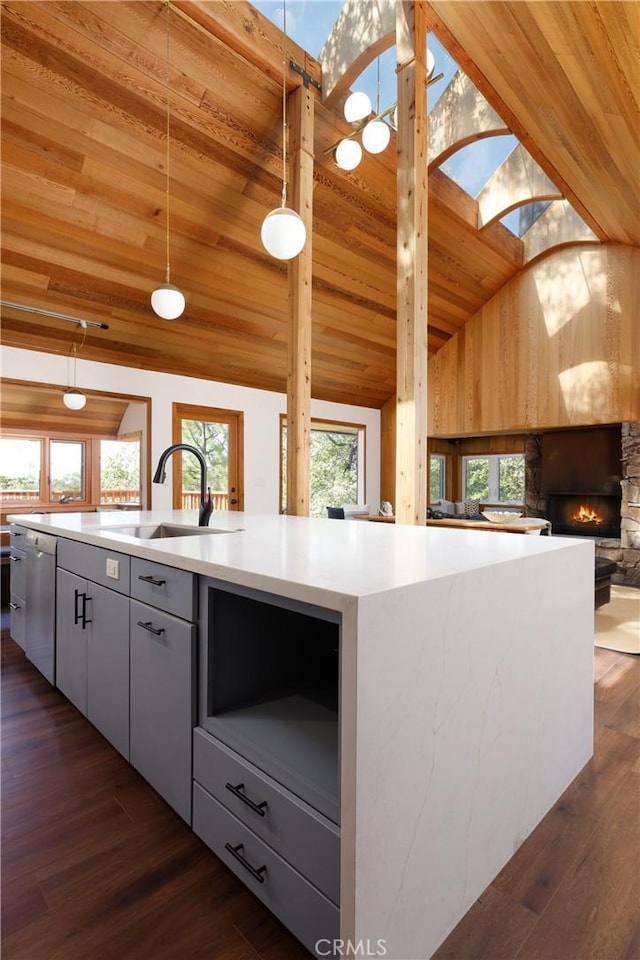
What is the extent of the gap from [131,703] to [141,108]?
12.9 feet

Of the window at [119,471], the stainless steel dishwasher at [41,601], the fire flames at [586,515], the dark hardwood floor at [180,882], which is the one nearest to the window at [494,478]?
the fire flames at [586,515]

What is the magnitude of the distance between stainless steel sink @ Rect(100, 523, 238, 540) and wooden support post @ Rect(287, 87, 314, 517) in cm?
102

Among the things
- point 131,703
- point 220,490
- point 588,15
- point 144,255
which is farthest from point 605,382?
point 131,703

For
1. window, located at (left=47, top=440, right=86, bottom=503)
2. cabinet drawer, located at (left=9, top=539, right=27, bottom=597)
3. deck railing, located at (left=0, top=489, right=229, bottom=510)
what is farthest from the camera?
window, located at (left=47, top=440, right=86, bottom=503)

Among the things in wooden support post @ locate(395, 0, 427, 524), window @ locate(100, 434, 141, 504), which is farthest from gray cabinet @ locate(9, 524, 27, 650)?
window @ locate(100, 434, 141, 504)

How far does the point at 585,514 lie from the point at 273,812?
7.07 meters

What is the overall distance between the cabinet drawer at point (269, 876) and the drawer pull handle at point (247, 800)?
8 cm

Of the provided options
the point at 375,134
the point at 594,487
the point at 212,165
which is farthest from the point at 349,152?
the point at 594,487

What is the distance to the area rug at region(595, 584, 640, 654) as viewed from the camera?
131 inches

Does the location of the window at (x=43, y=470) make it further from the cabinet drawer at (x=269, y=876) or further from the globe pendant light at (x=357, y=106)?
the cabinet drawer at (x=269, y=876)

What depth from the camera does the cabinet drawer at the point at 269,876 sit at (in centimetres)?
101

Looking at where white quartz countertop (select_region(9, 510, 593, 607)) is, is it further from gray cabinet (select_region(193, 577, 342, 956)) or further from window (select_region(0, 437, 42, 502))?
window (select_region(0, 437, 42, 502))

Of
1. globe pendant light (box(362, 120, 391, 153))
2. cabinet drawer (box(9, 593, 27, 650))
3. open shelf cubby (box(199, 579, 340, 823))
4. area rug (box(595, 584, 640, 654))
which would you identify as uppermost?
globe pendant light (box(362, 120, 391, 153))

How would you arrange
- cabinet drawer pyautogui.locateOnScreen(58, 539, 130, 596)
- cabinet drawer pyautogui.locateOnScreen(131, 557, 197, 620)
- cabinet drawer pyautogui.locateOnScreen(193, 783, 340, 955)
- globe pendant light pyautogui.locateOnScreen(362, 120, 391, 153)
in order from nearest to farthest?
cabinet drawer pyautogui.locateOnScreen(193, 783, 340, 955)
cabinet drawer pyautogui.locateOnScreen(131, 557, 197, 620)
cabinet drawer pyautogui.locateOnScreen(58, 539, 130, 596)
globe pendant light pyautogui.locateOnScreen(362, 120, 391, 153)
